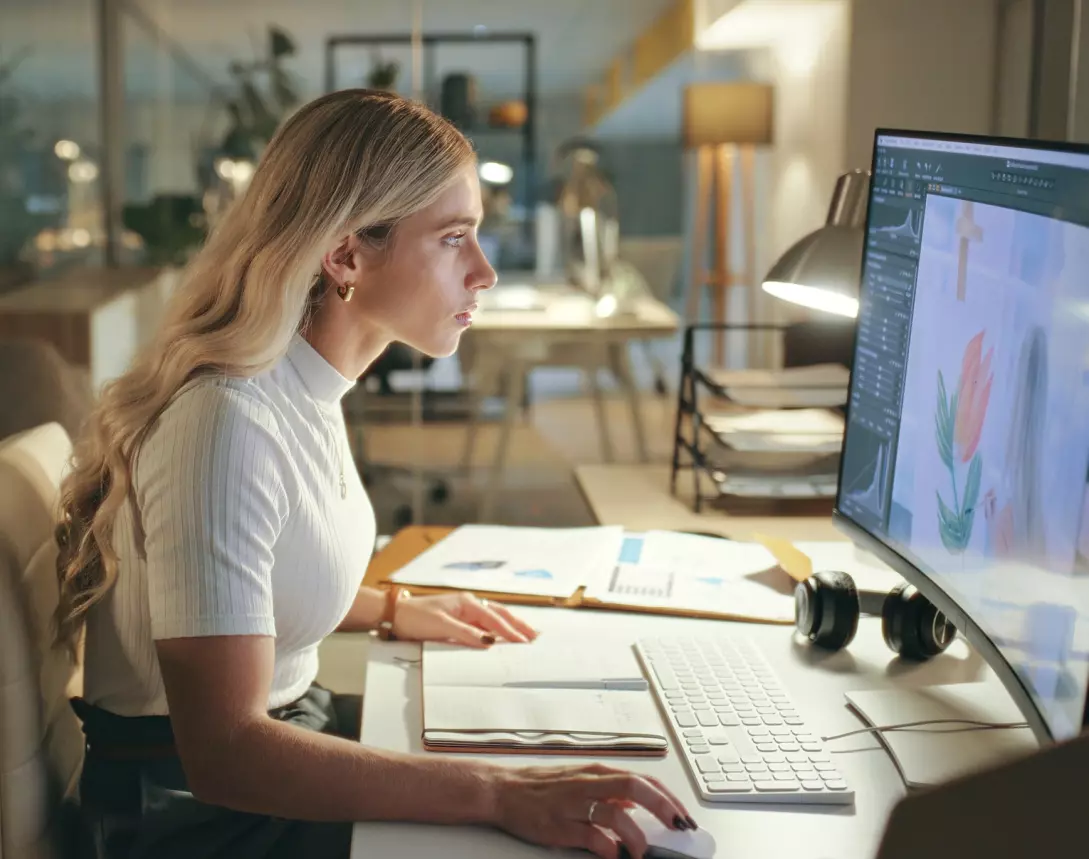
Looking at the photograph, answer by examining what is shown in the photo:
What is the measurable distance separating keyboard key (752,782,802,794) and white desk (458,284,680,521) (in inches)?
87.1

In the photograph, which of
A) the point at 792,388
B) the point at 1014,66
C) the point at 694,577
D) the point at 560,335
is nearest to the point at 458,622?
the point at 694,577

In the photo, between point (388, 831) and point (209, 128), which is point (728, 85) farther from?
point (388, 831)

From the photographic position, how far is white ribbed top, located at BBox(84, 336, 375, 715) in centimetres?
110

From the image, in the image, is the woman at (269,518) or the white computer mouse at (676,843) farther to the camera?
the woman at (269,518)

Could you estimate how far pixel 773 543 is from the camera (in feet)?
5.53

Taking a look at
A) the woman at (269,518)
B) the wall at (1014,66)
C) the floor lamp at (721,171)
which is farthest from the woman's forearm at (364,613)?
the floor lamp at (721,171)

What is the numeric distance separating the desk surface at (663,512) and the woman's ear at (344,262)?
0.75 metres

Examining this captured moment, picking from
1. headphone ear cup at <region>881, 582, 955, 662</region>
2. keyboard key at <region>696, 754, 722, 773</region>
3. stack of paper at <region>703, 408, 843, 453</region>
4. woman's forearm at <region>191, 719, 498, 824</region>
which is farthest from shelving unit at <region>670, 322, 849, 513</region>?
woman's forearm at <region>191, 719, 498, 824</region>

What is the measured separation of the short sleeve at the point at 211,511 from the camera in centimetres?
109

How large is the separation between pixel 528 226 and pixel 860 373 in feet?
6.30

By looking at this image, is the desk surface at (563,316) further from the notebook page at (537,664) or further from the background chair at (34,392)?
the notebook page at (537,664)

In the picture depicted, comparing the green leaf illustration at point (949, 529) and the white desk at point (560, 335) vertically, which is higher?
the green leaf illustration at point (949, 529)

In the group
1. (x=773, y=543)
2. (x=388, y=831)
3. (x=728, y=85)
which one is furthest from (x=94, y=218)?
Answer: (x=388, y=831)

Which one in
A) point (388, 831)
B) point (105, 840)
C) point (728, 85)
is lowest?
point (105, 840)
